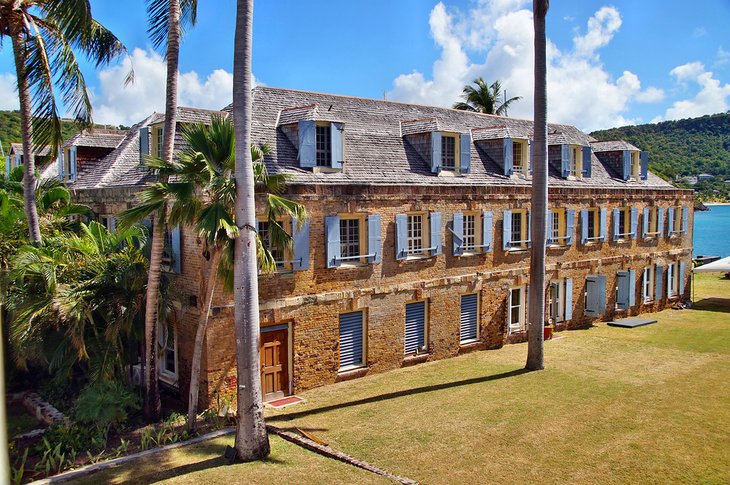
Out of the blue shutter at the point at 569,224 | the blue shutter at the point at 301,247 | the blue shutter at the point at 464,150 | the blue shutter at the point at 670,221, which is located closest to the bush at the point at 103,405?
the blue shutter at the point at 301,247

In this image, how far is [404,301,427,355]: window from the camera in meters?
20.3

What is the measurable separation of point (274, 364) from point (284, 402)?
3.52 ft

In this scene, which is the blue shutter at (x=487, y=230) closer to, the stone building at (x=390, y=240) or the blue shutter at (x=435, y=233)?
the stone building at (x=390, y=240)

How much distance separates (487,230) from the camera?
2238 centimetres

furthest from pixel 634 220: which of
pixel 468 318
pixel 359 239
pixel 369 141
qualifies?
pixel 359 239

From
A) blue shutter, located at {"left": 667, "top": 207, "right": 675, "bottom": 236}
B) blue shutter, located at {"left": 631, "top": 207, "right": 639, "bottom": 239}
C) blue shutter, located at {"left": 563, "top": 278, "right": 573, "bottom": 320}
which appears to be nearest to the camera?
blue shutter, located at {"left": 563, "top": 278, "right": 573, "bottom": 320}

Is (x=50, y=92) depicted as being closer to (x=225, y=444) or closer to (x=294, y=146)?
(x=294, y=146)

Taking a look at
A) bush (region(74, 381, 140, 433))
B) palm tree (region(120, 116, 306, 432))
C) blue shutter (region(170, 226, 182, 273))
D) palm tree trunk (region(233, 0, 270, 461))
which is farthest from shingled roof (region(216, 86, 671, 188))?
bush (region(74, 381, 140, 433))

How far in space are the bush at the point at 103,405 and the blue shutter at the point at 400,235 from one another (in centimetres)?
902

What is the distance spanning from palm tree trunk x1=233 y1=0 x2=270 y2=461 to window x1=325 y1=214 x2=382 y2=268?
20.3 feet

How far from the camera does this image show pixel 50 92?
16.4 m

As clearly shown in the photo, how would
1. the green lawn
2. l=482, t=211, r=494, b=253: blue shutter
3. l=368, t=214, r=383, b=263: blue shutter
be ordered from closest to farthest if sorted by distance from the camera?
the green lawn, l=368, t=214, r=383, b=263: blue shutter, l=482, t=211, r=494, b=253: blue shutter

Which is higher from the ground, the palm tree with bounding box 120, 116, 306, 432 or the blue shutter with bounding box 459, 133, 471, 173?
the blue shutter with bounding box 459, 133, 471, 173

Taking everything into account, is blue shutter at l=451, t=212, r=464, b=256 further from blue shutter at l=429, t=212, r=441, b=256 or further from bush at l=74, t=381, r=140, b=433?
bush at l=74, t=381, r=140, b=433
